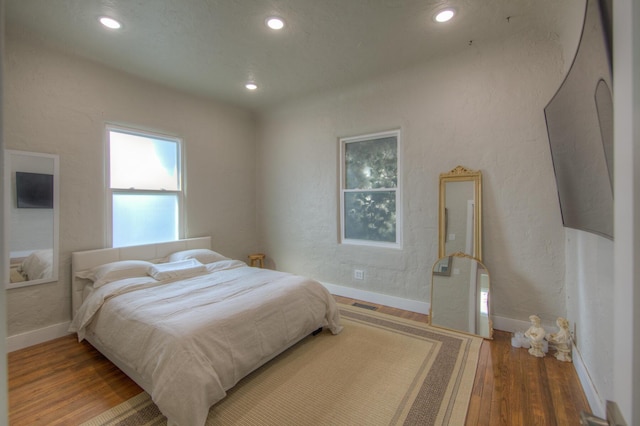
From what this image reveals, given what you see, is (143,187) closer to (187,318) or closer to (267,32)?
(187,318)

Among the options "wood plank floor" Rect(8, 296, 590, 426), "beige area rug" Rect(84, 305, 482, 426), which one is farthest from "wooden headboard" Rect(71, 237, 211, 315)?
"beige area rug" Rect(84, 305, 482, 426)

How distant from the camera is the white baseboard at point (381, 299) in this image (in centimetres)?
335

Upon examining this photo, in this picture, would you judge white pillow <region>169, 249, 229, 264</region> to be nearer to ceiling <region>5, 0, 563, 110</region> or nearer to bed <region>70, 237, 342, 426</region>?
bed <region>70, 237, 342, 426</region>

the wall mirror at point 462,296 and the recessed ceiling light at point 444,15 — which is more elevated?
the recessed ceiling light at point 444,15

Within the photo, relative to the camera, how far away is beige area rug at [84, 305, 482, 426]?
1.79 m

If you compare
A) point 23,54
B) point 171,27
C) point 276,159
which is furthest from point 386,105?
point 23,54

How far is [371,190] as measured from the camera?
3.77m

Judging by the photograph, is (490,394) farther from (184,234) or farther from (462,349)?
(184,234)

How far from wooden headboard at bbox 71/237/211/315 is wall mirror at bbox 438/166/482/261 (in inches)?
124

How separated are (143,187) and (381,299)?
3288 millimetres

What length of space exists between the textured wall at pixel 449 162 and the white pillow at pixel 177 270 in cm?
162

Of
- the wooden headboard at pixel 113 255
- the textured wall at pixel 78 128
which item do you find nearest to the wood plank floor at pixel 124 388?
the wooden headboard at pixel 113 255

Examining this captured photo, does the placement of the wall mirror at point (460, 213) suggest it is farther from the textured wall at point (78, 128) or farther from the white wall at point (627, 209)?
the textured wall at point (78, 128)

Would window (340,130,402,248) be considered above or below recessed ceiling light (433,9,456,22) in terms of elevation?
below
